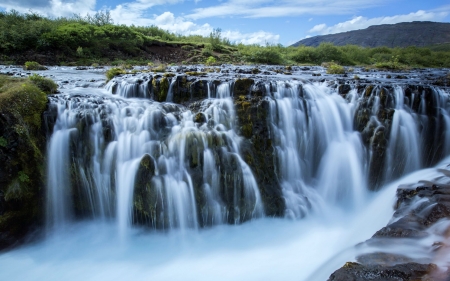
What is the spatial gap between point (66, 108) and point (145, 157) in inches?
118

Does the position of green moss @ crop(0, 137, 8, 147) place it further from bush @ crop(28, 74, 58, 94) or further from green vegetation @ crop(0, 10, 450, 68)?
green vegetation @ crop(0, 10, 450, 68)

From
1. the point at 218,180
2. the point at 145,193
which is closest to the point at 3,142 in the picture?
the point at 145,193

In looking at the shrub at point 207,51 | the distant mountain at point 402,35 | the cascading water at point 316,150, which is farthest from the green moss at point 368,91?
the distant mountain at point 402,35

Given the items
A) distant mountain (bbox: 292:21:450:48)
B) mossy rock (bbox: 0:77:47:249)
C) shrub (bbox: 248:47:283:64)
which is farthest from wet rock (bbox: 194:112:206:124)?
distant mountain (bbox: 292:21:450:48)

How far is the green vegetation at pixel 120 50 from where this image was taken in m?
24.8

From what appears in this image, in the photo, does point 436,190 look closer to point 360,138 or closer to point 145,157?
point 360,138

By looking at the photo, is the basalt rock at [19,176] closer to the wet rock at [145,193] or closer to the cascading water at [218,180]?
the cascading water at [218,180]

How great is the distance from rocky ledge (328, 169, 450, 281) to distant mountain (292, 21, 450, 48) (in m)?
→ 87.8

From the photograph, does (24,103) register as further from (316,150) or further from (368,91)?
(368,91)

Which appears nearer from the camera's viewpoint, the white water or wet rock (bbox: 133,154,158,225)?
the white water

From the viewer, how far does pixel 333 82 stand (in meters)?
11.6

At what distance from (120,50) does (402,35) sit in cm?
10101

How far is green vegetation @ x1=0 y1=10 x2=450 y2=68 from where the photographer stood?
81.3 ft

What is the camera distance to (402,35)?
97438 millimetres
